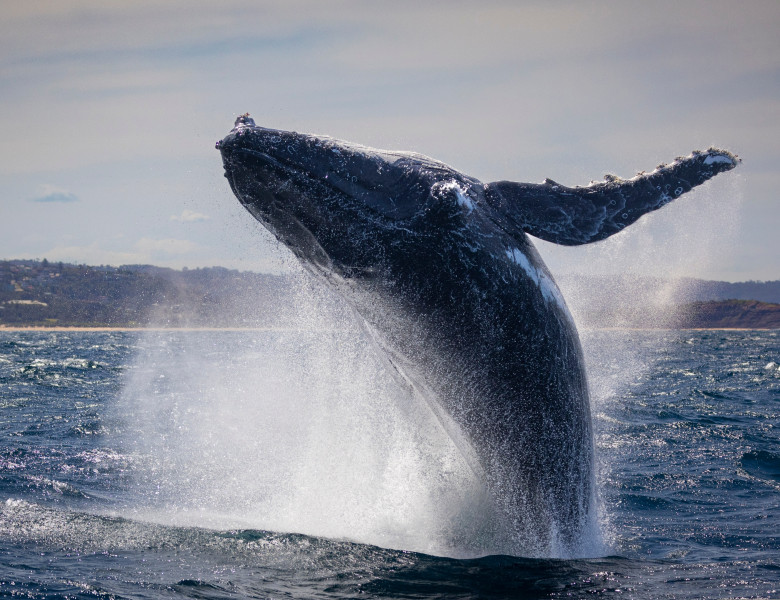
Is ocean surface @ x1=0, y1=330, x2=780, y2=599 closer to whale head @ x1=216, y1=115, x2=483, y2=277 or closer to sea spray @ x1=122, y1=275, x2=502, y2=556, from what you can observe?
sea spray @ x1=122, y1=275, x2=502, y2=556

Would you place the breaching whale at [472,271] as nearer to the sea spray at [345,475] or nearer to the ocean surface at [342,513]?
the sea spray at [345,475]

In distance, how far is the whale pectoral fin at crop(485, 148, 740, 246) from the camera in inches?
279

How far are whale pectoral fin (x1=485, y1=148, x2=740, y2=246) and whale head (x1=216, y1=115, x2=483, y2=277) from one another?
1.91 ft

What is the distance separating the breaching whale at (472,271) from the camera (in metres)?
6.61

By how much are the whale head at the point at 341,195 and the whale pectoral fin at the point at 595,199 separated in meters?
0.58

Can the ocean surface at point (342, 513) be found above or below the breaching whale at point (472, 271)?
below

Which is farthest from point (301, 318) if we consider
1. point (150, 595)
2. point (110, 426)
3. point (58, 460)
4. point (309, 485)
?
point (110, 426)

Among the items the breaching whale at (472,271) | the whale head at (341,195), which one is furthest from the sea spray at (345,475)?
the whale head at (341,195)

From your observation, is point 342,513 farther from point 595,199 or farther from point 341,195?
point 595,199

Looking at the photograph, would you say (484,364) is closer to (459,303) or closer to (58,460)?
(459,303)

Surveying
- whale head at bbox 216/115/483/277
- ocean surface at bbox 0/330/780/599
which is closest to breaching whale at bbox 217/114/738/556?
whale head at bbox 216/115/483/277

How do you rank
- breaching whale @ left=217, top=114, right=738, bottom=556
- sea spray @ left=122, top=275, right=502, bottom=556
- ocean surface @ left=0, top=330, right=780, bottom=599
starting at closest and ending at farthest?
breaching whale @ left=217, top=114, right=738, bottom=556 < ocean surface @ left=0, top=330, right=780, bottom=599 < sea spray @ left=122, top=275, right=502, bottom=556

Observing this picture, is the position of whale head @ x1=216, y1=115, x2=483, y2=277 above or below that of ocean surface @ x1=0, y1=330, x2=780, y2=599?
above

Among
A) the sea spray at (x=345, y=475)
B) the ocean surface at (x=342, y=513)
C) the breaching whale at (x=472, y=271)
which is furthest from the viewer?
the sea spray at (x=345, y=475)
